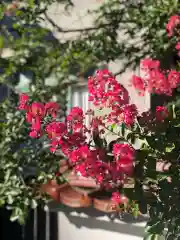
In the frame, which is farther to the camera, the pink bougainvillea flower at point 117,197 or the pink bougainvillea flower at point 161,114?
the pink bougainvillea flower at point 117,197

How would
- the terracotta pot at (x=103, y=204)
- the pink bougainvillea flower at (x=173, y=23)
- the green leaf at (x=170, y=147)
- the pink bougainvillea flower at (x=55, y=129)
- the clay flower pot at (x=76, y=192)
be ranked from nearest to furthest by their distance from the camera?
the pink bougainvillea flower at (x=55, y=129) → the green leaf at (x=170, y=147) → the pink bougainvillea flower at (x=173, y=23) → the terracotta pot at (x=103, y=204) → the clay flower pot at (x=76, y=192)

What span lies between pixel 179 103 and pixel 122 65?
190cm

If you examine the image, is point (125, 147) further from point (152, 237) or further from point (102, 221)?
point (102, 221)

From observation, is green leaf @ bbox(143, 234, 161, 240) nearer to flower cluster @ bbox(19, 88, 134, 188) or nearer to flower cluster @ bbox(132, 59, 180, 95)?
flower cluster @ bbox(19, 88, 134, 188)

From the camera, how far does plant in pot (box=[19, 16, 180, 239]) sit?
315 cm

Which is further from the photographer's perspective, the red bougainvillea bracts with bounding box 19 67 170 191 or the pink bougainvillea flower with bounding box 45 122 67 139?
the pink bougainvillea flower with bounding box 45 122 67 139

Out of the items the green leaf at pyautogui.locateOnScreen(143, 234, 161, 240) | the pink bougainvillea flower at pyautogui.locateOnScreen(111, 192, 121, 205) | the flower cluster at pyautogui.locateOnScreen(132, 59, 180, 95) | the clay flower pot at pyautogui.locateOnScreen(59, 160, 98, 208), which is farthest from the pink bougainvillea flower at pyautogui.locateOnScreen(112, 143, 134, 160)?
the clay flower pot at pyautogui.locateOnScreen(59, 160, 98, 208)

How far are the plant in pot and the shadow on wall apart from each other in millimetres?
2701

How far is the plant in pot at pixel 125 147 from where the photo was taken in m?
3.15

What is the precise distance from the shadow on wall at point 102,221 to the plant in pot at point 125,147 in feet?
8.86

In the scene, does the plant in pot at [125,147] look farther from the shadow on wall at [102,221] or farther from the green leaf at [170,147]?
the shadow on wall at [102,221]

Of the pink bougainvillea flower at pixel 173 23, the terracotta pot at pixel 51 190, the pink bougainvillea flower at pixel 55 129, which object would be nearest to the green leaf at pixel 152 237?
the pink bougainvillea flower at pixel 55 129

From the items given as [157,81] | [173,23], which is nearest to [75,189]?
[173,23]

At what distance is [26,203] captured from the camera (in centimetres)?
641
